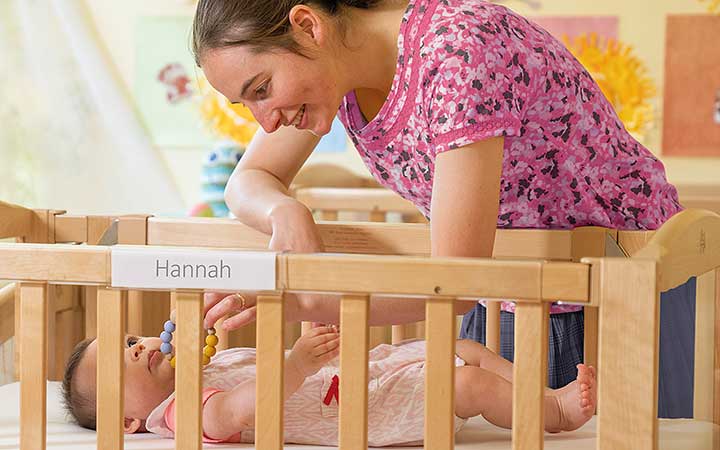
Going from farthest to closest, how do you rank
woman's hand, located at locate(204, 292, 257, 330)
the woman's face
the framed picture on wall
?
the framed picture on wall → woman's hand, located at locate(204, 292, 257, 330) → the woman's face

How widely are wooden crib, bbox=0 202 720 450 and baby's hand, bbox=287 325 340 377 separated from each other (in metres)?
0.23

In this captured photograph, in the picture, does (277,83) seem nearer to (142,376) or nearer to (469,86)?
(469,86)

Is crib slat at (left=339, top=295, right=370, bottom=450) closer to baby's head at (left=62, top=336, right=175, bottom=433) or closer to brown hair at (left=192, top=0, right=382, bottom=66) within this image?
brown hair at (left=192, top=0, right=382, bottom=66)

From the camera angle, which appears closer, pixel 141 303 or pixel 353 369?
pixel 353 369

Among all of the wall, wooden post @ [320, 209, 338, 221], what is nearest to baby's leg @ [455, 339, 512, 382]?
wooden post @ [320, 209, 338, 221]

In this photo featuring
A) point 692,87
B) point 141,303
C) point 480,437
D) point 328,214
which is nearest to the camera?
point 480,437

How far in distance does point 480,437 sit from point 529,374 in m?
0.42

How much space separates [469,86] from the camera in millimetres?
1057

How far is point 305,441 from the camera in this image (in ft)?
4.28

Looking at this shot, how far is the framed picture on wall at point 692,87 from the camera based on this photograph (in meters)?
3.09

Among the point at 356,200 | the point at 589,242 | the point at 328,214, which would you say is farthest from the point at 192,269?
the point at 328,214

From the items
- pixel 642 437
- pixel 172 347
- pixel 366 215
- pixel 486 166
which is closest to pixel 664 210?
pixel 486 166

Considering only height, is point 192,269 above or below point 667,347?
above

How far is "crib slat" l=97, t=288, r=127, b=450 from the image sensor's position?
3.27ft
